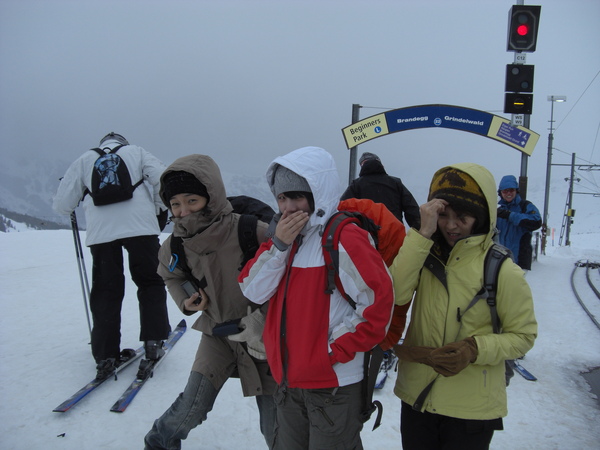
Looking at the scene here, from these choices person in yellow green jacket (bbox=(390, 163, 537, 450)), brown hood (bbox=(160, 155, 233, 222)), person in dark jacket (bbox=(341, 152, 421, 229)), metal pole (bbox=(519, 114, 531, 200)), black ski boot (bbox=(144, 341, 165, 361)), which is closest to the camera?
person in yellow green jacket (bbox=(390, 163, 537, 450))

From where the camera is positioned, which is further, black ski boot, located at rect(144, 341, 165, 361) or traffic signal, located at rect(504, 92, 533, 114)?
traffic signal, located at rect(504, 92, 533, 114)

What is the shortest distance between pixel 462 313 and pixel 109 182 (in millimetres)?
3219

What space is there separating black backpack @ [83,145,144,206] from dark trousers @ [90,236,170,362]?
0.41 m

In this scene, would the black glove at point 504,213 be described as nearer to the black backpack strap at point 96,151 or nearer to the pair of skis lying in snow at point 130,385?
the pair of skis lying in snow at point 130,385

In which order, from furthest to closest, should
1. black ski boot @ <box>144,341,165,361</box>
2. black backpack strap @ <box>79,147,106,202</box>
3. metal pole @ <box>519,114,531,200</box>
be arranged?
metal pole @ <box>519,114,531,200</box> < black ski boot @ <box>144,341,165,361</box> < black backpack strap @ <box>79,147,106,202</box>

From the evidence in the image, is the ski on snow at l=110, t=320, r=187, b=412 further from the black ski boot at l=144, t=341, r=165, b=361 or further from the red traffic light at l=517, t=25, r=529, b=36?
the red traffic light at l=517, t=25, r=529, b=36

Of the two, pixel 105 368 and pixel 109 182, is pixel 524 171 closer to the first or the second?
pixel 109 182

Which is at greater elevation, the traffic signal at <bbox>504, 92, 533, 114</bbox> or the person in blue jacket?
the traffic signal at <bbox>504, 92, 533, 114</bbox>

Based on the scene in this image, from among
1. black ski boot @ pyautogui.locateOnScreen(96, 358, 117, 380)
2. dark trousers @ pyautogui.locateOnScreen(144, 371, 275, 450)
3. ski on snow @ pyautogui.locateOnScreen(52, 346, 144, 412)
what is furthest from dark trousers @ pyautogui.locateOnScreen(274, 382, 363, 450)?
black ski boot @ pyautogui.locateOnScreen(96, 358, 117, 380)

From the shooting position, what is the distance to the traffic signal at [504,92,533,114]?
6.87 meters

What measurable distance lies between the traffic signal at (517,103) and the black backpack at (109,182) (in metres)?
6.21

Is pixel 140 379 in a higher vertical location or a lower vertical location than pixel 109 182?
lower

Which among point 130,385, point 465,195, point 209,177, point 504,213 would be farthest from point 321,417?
point 504,213

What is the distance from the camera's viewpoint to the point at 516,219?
5.81 metres
